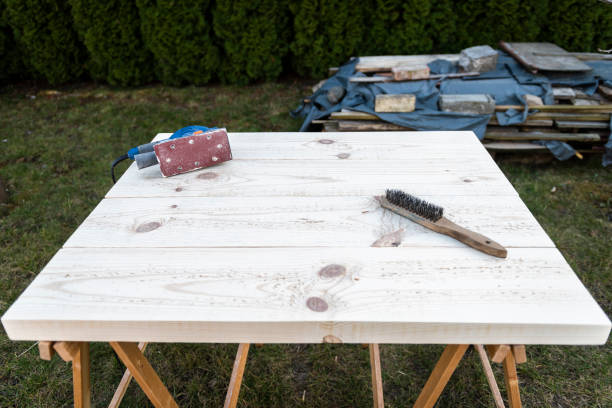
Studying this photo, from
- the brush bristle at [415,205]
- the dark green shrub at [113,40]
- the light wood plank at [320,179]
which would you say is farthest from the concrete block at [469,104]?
the dark green shrub at [113,40]

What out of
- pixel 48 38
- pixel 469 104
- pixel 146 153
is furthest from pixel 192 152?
pixel 48 38

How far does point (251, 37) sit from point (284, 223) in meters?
5.12

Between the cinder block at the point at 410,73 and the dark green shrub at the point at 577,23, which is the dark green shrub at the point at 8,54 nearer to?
the cinder block at the point at 410,73

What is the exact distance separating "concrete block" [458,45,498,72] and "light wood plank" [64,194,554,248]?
3409 millimetres

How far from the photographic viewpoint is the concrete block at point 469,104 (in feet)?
12.8

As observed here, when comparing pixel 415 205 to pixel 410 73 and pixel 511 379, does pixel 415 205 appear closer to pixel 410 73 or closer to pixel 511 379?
pixel 511 379

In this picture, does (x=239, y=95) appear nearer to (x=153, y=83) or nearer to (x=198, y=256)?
(x=153, y=83)

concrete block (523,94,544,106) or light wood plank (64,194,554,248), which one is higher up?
light wood plank (64,194,554,248)

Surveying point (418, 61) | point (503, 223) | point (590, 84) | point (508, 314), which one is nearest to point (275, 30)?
point (418, 61)

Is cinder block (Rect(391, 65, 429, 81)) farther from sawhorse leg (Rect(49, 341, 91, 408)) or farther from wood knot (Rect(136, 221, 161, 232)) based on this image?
sawhorse leg (Rect(49, 341, 91, 408))

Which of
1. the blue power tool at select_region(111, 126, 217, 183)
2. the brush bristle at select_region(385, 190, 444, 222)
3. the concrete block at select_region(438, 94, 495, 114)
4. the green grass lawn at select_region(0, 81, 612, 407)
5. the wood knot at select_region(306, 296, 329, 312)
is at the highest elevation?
the blue power tool at select_region(111, 126, 217, 183)

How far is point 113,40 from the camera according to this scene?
595 cm

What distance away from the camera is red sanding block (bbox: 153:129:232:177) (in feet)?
5.37

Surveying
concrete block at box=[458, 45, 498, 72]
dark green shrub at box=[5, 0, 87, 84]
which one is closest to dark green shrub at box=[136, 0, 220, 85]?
dark green shrub at box=[5, 0, 87, 84]
